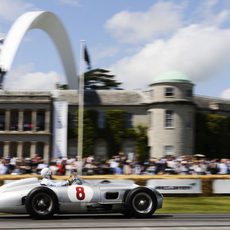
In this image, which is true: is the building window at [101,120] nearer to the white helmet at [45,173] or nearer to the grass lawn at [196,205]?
the grass lawn at [196,205]

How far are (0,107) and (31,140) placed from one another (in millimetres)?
4446

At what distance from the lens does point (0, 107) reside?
52906 millimetres

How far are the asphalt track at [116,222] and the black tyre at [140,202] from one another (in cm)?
22

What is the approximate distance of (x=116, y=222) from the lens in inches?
468

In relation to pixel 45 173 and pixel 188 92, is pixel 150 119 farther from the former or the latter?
pixel 45 173

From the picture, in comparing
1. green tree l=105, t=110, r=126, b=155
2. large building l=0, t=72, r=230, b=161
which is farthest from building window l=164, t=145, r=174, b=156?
green tree l=105, t=110, r=126, b=155

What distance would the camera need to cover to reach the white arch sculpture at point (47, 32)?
58.2m

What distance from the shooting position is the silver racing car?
12.3 meters

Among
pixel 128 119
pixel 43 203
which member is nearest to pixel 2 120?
→ pixel 128 119

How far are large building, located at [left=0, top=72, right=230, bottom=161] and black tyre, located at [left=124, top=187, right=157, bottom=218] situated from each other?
3816 cm

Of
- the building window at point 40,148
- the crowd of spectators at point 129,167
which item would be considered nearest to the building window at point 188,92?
the building window at point 40,148

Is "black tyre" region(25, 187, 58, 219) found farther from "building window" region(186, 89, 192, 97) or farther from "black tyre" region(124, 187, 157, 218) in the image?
"building window" region(186, 89, 192, 97)

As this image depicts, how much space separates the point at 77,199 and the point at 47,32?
58000 millimetres

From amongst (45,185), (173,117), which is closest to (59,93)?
(173,117)
